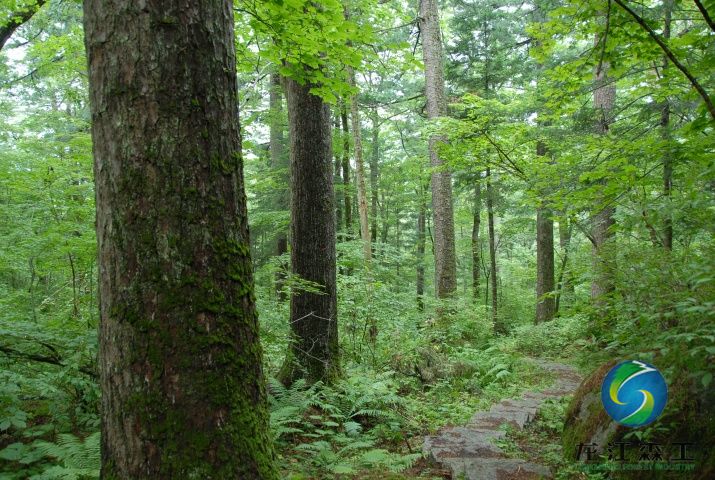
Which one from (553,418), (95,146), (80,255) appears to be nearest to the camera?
(95,146)

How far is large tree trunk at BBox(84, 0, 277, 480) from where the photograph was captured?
6.07 ft

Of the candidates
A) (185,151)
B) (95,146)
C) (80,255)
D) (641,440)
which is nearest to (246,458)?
(185,151)

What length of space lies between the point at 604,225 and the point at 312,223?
23.3 ft

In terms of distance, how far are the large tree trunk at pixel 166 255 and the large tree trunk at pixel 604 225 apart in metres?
3.01

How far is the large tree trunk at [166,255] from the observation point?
1850mm

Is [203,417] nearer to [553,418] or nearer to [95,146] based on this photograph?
[95,146]

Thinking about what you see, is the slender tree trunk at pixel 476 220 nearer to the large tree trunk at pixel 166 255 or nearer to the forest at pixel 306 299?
the forest at pixel 306 299

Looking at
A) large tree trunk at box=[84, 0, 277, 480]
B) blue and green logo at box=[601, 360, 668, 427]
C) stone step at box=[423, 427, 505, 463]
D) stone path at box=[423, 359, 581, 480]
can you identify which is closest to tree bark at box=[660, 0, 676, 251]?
blue and green logo at box=[601, 360, 668, 427]

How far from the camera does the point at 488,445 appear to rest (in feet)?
14.2

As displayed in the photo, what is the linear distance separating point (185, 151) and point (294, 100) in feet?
12.2

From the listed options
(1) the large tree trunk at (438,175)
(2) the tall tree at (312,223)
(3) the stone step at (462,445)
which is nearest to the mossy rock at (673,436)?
(3) the stone step at (462,445)

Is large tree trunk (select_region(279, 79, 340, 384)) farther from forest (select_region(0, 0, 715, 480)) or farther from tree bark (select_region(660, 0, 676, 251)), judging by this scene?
tree bark (select_region(660, 0, 676, 251))

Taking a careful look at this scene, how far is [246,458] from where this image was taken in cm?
198

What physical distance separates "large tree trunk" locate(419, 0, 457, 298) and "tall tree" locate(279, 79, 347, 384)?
6.36m
